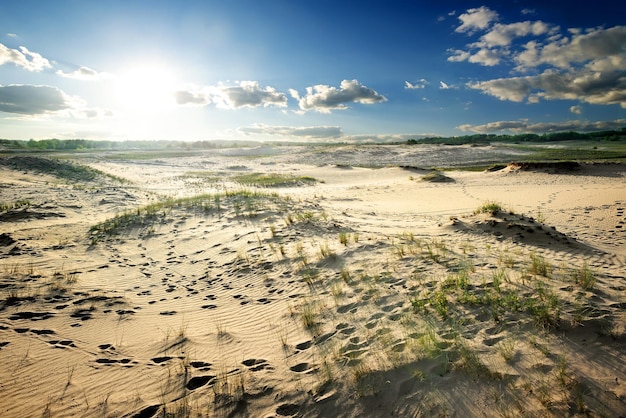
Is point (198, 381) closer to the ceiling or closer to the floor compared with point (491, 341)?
closer to the floor

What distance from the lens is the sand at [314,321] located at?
338cm

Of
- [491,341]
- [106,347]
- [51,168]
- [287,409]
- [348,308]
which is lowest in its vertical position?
[106,347]

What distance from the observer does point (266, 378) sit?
3.84 m

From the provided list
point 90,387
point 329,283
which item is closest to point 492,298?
Result: point 329,283

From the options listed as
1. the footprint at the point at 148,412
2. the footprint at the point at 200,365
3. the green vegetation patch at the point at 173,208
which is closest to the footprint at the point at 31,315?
the footprint at the point at 200,365

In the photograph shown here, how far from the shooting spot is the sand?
133 inches

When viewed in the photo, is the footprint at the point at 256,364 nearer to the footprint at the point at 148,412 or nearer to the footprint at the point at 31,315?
the footprint at the point at 148,412

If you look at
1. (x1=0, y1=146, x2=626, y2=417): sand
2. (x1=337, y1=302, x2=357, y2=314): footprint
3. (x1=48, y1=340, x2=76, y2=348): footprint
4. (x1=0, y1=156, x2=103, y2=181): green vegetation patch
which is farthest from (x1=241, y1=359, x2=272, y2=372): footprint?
(x1=0, y1=156, x2=103, y2=181): green vegetation patch

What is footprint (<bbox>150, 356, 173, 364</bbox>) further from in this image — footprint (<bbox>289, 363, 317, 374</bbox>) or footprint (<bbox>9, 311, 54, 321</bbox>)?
footprint (<bbox>9, 311, 54, 321</bbox>)

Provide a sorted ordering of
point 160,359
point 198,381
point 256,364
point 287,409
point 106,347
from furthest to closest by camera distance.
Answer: point 106,347, point 160,359, point 256,364, point 198,381, point 287,409

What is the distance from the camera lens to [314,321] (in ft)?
16.3

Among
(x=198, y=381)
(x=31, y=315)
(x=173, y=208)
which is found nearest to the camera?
(x=198, y=381)

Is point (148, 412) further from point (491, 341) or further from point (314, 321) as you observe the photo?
point (491, 341)

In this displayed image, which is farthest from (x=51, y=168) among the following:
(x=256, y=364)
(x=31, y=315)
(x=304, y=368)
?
(x=304, y=368)
